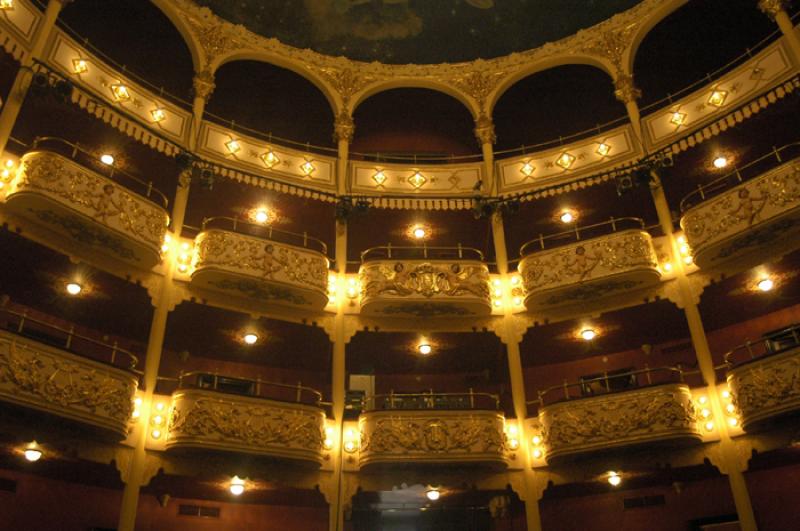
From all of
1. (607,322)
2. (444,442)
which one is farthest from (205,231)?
(607,322)

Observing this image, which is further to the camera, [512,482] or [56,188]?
[512,482]

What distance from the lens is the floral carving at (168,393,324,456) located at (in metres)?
15.4

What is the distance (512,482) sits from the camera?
55.8ft

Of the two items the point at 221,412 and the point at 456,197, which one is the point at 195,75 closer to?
the point at 456,197

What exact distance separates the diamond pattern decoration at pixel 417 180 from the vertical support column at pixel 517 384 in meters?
2.94

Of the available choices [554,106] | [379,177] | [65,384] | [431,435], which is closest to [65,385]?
[65,384]

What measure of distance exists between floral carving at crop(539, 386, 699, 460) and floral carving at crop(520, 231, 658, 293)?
3458 millimetres

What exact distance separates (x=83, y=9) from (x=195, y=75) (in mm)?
3626

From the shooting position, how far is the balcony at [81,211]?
1490 cm

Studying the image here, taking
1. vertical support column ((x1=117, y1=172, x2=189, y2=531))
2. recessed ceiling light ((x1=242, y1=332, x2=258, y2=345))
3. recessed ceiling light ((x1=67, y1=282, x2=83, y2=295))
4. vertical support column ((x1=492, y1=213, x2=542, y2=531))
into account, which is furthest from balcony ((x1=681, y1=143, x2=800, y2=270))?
recessed ceiling light ((x1=67, y1=282, x2=83, y2=295))

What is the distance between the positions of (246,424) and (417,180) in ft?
33.5

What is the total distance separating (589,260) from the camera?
18.3 metres

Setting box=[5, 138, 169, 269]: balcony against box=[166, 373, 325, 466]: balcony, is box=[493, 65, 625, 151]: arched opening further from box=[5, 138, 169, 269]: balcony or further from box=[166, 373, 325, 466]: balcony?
box=[5, 138, 169, 269]: balcony

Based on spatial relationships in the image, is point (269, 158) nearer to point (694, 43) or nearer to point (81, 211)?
point (81, 211)
